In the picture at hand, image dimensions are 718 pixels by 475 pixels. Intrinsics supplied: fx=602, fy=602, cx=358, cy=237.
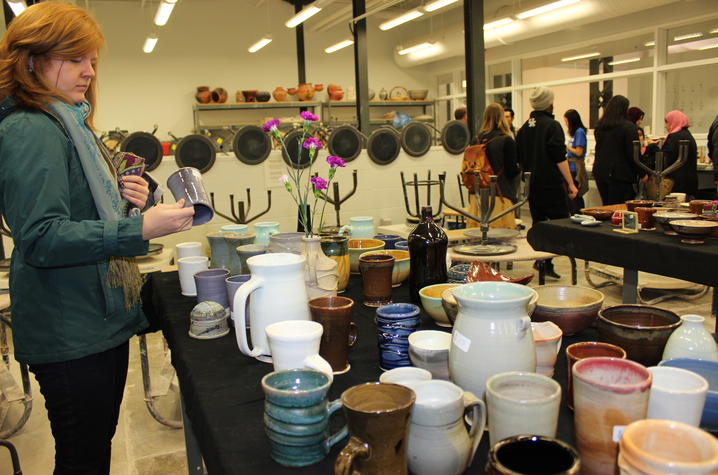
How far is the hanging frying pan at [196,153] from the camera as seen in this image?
15.0 ft

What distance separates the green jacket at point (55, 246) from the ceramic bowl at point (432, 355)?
2.06 ft

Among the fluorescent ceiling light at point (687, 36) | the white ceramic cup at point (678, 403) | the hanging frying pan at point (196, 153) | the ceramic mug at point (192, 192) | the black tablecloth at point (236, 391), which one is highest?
the fluorescent ceiling light at point (687, 36)

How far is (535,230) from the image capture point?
341cm

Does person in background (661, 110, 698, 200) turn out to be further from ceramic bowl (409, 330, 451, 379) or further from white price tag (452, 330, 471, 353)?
white price tag (452, 330, 471, 353)

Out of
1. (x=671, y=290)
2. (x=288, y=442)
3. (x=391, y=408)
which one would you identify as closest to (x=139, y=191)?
(x=288, y=442)

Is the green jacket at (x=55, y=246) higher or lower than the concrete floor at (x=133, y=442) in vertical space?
higher

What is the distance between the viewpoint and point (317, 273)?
4.81 ft

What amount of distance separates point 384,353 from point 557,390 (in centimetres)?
46

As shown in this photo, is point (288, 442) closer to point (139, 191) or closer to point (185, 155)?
point (139, 191)

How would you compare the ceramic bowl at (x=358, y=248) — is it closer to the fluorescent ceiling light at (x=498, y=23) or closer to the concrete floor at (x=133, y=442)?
the concrete floor at (x=133, y=442)

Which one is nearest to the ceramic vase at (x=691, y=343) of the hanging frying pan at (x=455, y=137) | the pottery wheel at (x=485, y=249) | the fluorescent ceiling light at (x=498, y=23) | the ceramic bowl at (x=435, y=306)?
the ceramic bowl at (x=435, y=306)

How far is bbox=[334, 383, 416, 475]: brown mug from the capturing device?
709mm

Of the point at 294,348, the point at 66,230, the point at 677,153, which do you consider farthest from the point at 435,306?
the point at 677,153

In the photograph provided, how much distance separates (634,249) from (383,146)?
2869 millimetres
